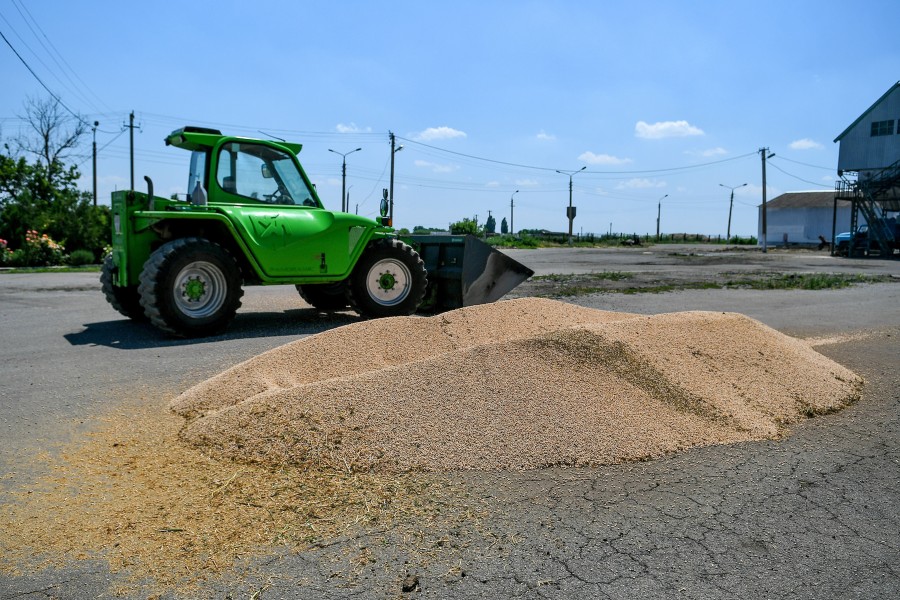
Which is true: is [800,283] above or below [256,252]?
below

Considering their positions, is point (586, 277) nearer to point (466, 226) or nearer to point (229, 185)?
point (229, 185)

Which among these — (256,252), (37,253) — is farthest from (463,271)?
(37,253)

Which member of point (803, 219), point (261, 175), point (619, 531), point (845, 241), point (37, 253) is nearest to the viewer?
point (619, 531)

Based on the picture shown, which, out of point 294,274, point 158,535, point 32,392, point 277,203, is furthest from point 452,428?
point 277,203

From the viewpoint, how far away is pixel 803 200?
226 ft

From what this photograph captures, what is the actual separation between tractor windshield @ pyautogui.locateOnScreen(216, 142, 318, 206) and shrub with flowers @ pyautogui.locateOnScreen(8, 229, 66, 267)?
60.6ft

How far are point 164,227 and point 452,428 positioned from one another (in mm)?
6029

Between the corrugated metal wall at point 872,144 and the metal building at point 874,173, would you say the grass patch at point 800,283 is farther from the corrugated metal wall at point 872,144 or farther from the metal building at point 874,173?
the corrugated metal wall at point 872,144

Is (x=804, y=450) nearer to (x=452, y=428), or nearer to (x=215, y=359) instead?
(x=452, y=428)

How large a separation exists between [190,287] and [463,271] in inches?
157

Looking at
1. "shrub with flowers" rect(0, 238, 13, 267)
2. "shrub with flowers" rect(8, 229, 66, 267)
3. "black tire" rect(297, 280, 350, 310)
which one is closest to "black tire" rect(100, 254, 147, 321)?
"black tire" rect(297, 280, 350, 310)

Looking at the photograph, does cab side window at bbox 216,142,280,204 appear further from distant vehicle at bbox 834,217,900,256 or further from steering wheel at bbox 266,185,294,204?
distant vehicle at bbox 834,217,900,256

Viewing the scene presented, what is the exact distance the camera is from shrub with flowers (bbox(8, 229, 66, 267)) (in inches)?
969

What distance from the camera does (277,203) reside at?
10133mm
